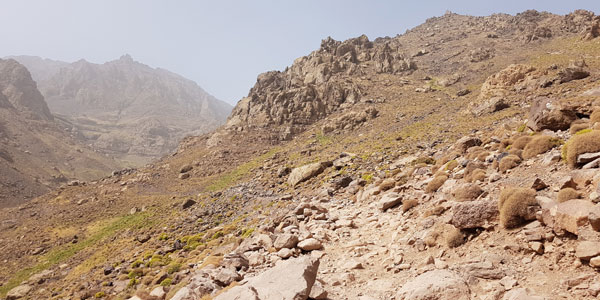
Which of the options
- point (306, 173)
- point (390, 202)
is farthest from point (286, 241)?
point (306, 173)

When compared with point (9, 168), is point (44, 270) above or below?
below

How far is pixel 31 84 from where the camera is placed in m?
193

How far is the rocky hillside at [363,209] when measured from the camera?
803 centimetres

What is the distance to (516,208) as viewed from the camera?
877 cm

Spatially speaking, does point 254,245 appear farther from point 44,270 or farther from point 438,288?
point 44,270

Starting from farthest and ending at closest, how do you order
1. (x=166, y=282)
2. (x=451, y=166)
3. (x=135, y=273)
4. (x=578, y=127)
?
(x=135, y=273) < (x=451, y=166) < (x=166, y=282) < (x=578, y=127)

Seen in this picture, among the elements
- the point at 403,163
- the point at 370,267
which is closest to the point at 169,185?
the point at 403,163

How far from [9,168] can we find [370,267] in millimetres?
125781

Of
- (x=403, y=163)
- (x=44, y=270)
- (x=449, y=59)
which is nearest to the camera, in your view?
(x=403, y=163)

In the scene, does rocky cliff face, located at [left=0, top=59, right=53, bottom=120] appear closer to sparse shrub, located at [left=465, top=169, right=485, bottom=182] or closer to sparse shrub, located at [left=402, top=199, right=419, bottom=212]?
sparse shrub, located at [left=402, top=199, right=419, bottom=212]

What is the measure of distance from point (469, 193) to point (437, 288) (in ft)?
19.4

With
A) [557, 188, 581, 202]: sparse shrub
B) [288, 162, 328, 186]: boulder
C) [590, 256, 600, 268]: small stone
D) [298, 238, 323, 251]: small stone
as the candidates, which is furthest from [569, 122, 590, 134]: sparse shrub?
[288, 162, 328, 186]: boulder

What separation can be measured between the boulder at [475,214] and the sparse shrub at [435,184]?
5.11m

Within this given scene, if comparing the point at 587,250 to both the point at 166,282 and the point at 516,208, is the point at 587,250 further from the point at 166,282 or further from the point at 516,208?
the point at 166,282
